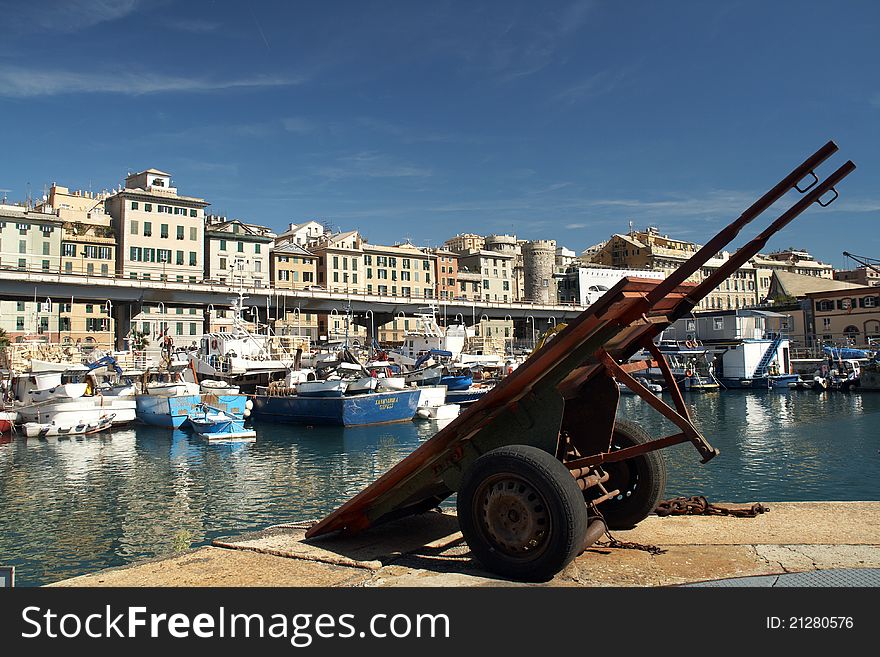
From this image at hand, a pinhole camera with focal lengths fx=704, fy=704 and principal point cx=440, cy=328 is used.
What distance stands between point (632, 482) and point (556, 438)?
2.43 m

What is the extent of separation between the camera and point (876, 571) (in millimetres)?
6797

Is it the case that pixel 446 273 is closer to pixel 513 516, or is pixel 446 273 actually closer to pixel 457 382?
pixel 457 382

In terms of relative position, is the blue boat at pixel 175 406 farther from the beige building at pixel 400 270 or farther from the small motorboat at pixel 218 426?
the beige building at pixel 400 270

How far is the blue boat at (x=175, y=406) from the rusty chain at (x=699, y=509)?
38.4 m

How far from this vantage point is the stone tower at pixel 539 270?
143500 mm

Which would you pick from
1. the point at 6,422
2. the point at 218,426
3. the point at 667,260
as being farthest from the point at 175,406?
the point at 667,260

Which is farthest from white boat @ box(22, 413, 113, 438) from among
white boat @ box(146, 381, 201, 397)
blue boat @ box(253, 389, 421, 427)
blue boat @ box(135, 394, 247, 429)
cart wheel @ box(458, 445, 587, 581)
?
cart wheel @ box(458, 445, 587, 581)

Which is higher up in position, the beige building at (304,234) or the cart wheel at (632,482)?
the beige building at (304,234)

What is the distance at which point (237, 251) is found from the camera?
4094 inches

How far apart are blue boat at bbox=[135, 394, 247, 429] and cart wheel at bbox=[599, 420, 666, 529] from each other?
3881cm

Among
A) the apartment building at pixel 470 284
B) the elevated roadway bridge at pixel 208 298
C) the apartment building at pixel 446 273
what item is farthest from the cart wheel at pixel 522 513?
the apartment building at pixel 470 284

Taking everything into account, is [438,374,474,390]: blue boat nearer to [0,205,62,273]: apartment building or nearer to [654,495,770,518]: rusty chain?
[654,495,770,518]: rusty chain

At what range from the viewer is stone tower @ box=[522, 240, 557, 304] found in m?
144

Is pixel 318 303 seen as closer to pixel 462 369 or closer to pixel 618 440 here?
pixel 462 369
